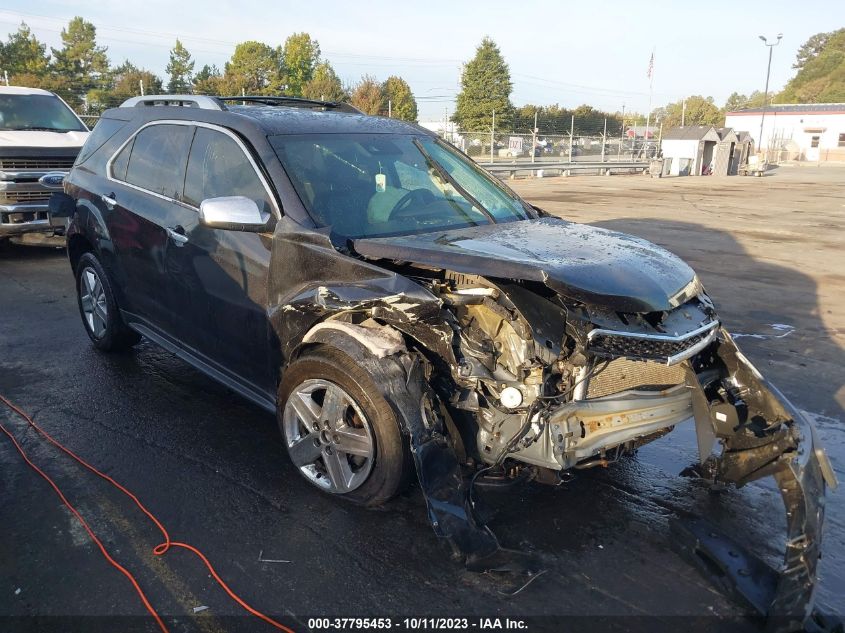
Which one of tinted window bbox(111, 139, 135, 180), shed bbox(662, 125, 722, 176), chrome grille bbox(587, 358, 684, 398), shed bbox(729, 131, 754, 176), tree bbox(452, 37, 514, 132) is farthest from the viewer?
tree bbox(452, 37, 514, 132)

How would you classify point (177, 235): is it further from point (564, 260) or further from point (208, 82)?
point (208, 82)

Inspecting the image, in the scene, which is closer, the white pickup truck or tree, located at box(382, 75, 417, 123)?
the white pickup truck

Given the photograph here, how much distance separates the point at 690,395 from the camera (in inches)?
128

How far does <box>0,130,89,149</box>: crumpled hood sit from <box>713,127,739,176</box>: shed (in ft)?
120

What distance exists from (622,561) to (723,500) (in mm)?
895

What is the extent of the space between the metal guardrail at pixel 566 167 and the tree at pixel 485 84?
23755 millimetres

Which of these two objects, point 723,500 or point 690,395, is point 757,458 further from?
point 723,500

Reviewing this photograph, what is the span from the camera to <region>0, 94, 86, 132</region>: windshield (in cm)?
1066

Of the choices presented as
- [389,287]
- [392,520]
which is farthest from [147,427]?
[389,287]

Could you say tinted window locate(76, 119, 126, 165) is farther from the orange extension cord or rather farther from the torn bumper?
the torn bumper

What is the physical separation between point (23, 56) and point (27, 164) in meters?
51.7

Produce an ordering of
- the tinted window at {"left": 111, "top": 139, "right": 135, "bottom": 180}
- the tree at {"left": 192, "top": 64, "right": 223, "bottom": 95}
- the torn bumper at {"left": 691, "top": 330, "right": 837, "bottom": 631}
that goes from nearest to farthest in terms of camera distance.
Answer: the torn bumper at {"left": 691, "top": 330, "right": 837, "bottom": 631}
the tinted window at {"left": 111, "top": 139, "right": 135, "bottom": 180}
the tree at {"left": 192, "top": 64, "right": 223, "bottom": 95}

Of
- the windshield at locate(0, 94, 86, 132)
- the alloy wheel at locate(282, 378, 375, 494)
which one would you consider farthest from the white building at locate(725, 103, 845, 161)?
the alloy wheel at locate(282, 378, 375, 494)

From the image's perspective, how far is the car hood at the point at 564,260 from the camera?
2914 millimetres
